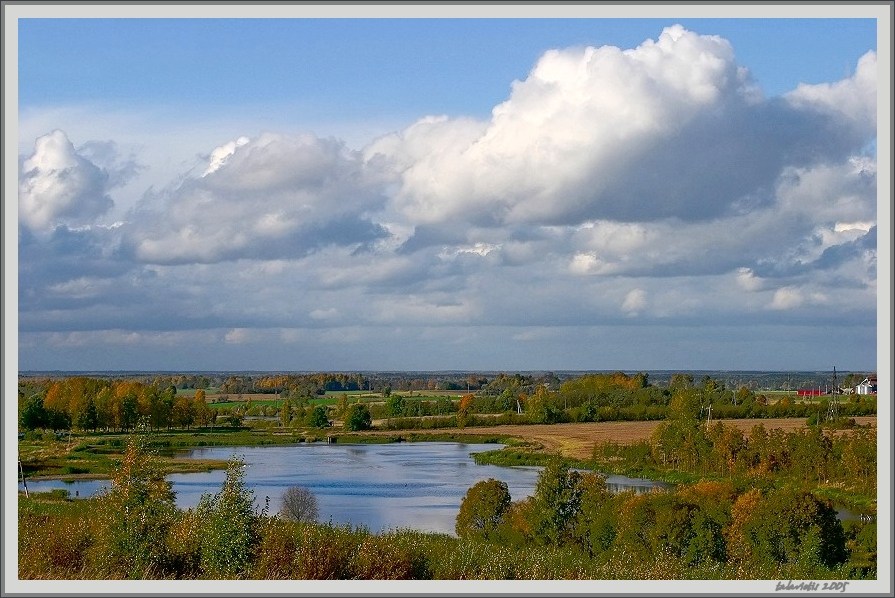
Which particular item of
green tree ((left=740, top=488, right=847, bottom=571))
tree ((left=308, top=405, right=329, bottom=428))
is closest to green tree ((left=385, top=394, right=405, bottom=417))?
tree ((left=308, top=405, right=329, bottom=428))

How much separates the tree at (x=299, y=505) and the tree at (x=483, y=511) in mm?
2787

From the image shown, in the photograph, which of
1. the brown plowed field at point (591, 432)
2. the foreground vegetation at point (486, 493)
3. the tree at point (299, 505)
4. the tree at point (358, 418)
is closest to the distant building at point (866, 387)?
the foreground vegetation at point (486, 493)

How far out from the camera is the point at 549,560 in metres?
9.55

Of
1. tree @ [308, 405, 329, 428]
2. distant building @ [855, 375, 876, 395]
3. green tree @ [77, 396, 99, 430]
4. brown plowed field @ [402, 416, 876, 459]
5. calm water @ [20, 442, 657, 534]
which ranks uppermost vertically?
distant building @ [855, 375, 876, 395]

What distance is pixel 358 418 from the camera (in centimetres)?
2995

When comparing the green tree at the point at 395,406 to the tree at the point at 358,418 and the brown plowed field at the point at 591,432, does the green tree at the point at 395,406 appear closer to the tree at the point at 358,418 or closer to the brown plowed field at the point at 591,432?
the tree at the point at 358,418

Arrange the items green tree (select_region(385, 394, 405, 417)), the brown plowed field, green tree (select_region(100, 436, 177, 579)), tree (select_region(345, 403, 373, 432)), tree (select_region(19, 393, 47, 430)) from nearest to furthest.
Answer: green tree (select_region(100, 436, 177, 579)) < tree (select_region(19, 393, 47, 430)) < the brown plowed field < tree (select_region(345, 403, 373, 432)) < green tree (select_region(385, 394, 405, 417))

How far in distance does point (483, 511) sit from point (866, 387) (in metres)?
10.7

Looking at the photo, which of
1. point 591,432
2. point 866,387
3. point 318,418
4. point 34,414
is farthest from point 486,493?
point 591,432

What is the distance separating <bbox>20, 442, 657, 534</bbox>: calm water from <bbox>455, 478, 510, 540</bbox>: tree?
0.50 meters

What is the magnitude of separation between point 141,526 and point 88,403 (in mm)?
9372

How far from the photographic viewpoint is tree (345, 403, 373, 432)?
29500 mm

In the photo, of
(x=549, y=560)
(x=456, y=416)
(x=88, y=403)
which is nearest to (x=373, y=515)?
(x=88, y=403)

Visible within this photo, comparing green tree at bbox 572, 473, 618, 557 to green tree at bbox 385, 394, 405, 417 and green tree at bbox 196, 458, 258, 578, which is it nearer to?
green tree at bbox 196, 458, 258, 578
